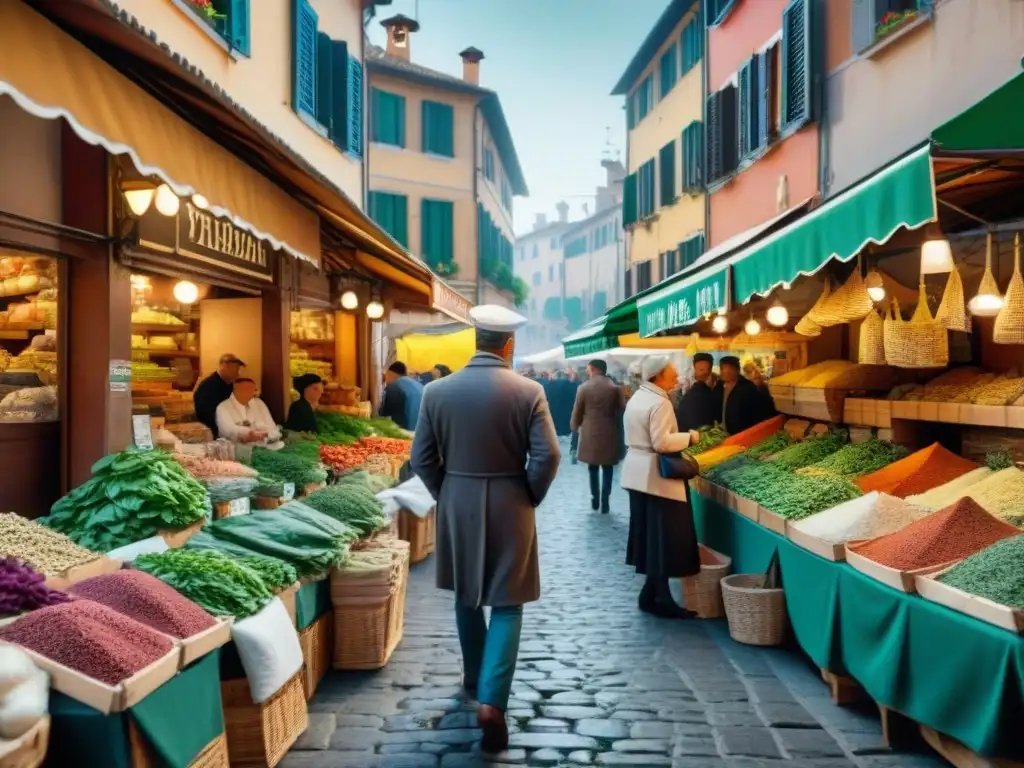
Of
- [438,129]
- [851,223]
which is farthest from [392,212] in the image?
[851,223]

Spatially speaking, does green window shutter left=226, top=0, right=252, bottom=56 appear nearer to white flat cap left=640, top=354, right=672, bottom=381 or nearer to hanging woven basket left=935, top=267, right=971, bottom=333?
white flat cap left=640, top=354, right=672, bottom=381

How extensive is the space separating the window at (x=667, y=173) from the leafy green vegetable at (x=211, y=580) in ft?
59.4

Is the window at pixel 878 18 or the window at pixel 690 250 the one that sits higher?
the window at pixel 878 18

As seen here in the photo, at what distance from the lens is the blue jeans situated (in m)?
4.57

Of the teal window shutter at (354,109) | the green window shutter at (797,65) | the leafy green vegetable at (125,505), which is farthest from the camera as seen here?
the teal window shutter at (354,109)

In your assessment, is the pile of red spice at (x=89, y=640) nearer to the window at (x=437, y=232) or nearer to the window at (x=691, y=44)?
the window at (x=691, y=44)

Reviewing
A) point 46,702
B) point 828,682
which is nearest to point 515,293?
point 828,682

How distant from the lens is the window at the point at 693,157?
729 inches

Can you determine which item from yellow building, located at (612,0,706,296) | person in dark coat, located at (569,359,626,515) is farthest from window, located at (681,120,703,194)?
person in dark coat, located at (569,359,626,515)

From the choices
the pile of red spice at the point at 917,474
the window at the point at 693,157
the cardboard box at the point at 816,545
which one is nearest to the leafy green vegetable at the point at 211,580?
the cardboard box at the point at 816,545

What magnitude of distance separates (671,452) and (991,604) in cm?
370

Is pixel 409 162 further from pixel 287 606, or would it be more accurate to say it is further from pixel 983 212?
pixel 287 606

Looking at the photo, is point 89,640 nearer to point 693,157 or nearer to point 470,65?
point 693,157

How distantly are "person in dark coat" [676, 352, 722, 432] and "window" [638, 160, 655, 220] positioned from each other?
12.0 metres
